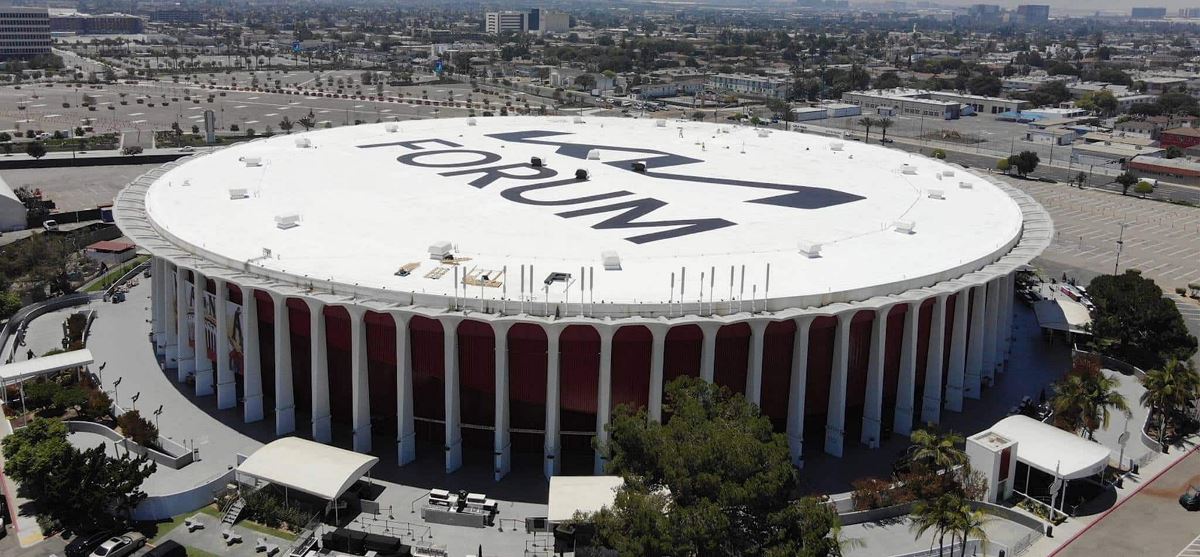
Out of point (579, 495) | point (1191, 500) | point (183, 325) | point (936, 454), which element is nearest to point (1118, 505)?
point (1191, 500)

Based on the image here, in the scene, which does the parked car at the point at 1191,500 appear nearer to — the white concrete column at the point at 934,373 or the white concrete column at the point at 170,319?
the white concrete column at the point at 934,373

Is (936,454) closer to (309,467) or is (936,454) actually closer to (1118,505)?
(1118,505)

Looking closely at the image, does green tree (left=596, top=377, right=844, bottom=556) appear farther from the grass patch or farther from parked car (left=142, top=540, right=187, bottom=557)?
the grass patch

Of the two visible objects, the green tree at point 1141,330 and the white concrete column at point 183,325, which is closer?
the white concrete column at point 183,325

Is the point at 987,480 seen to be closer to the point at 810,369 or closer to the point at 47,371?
the point at 810,369

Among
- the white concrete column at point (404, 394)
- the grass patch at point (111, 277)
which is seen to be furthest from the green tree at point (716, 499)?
the grass patch at point (111, 277)

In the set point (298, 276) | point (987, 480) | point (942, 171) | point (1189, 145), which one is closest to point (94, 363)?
point (298, 276)

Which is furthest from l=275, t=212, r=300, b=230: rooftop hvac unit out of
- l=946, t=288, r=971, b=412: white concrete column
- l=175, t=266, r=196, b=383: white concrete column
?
l=946, t=288, r=971, b=412: white concrete column
